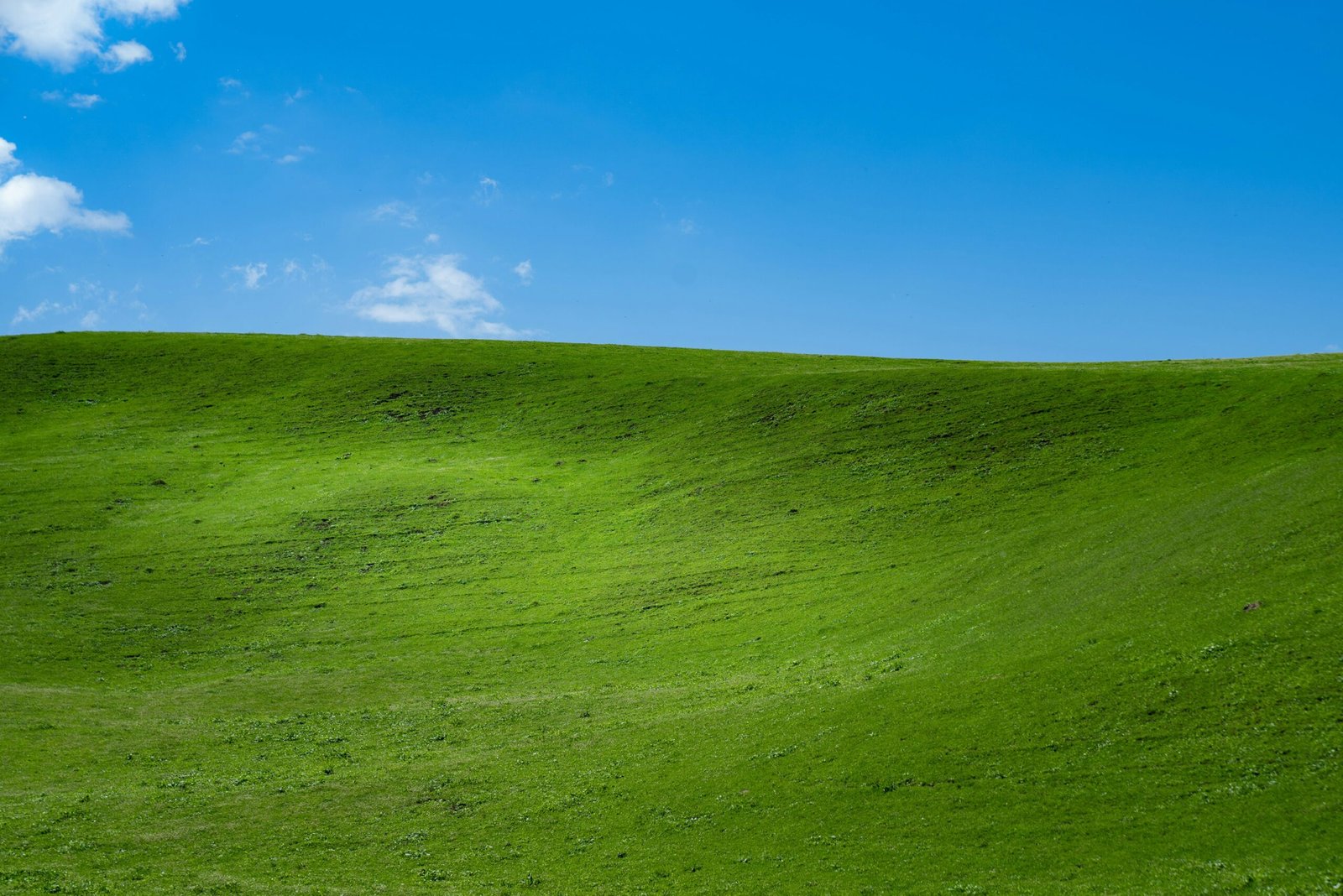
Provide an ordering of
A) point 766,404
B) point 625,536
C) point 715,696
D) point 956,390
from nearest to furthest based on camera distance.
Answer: point 715,696 → point 625,536 → point 956,390 → point 766,404

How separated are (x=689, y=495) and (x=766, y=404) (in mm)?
13905

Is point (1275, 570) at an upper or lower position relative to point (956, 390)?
lower

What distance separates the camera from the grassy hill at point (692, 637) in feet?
65.2

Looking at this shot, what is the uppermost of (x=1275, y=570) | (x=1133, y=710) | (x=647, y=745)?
(x=1275, y=570)

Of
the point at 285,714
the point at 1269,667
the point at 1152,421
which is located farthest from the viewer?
the point at 1152,421

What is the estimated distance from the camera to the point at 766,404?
64.6 meters

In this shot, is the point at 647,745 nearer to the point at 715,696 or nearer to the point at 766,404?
the point at 715,696

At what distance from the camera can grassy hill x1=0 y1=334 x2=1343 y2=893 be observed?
65.2 feet

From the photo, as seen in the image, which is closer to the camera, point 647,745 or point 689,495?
point 647,745

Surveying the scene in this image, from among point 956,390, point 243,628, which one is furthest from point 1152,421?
point 243,628

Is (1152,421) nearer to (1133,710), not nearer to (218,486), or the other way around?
(1133,710)

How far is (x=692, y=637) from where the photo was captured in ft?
125

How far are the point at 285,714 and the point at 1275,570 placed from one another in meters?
33.6

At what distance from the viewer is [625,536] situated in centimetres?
5047
